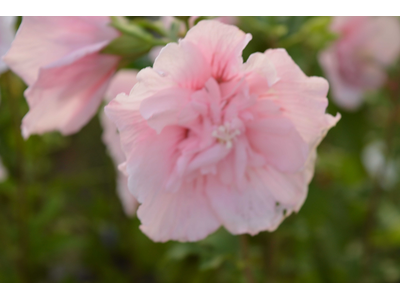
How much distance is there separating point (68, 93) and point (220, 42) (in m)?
0.22

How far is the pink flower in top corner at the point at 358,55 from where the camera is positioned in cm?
80

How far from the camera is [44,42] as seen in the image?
48cm

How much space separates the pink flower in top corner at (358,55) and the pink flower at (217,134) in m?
0.40

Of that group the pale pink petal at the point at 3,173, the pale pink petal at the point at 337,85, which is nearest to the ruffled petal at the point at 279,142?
the pale pink petal at the point at 337,85

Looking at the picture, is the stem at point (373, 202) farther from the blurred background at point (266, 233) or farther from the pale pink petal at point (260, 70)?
the pale pink petal at point (260, 70)

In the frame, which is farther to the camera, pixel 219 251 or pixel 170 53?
pixel 219 251

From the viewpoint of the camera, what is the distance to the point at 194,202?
1.52 ft

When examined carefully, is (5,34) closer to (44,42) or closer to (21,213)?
(44,42)

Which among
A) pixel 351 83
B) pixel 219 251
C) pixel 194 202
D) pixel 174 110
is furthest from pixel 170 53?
pixel 351 83

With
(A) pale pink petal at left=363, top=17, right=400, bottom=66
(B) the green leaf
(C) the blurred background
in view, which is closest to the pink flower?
(B) the green leaf

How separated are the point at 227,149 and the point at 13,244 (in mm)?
758


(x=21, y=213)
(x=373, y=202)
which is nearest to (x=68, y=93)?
(x=21, y=213)

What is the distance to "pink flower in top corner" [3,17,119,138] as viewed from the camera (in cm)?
47

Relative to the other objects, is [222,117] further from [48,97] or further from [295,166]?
[48,97]
